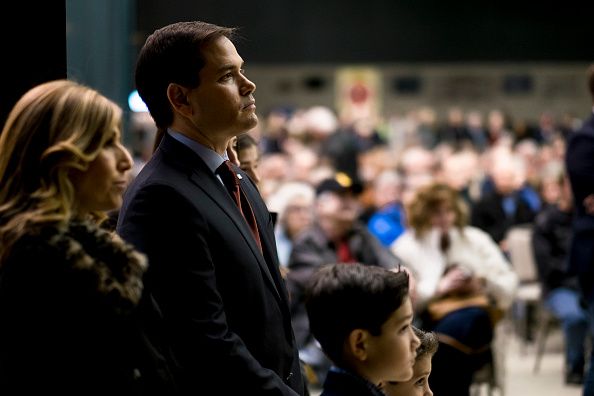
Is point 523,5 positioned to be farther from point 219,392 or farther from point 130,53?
point 219,392

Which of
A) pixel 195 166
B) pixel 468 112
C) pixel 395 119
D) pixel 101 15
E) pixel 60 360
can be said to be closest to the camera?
pixel 60 360

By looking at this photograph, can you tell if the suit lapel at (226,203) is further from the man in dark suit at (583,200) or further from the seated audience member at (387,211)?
the seated audience member at (387,211)

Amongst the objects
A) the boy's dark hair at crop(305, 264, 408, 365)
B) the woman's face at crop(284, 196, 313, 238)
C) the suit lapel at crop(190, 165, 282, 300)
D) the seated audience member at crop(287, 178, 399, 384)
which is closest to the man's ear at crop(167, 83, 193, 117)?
the suit lapel at crop(190, 165, 282, 300)

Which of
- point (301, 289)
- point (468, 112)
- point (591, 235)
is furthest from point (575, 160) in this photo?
point (468, 112)

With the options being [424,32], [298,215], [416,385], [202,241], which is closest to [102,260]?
[202,241]

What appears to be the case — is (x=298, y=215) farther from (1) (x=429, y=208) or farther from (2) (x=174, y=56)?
(2) (x=174, y=56)

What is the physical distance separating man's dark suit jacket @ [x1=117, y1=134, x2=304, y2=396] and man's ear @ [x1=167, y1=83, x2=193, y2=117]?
0.08m

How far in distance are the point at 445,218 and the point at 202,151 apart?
4.31 metres

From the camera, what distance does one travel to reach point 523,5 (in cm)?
1525

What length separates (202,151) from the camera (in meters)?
2.61

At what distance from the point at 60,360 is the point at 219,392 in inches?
18.5

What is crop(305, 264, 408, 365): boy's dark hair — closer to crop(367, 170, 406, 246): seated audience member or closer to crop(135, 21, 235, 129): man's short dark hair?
crop(135, 21, 235, 129): man's short dark hair

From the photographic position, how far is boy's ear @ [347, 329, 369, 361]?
8.86 ft

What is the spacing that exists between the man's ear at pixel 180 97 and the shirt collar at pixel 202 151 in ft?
0.17
